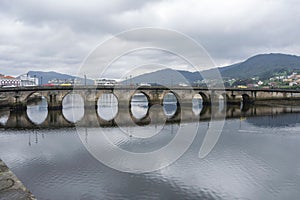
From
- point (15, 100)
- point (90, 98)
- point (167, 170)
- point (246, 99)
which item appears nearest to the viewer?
point (167, 170)

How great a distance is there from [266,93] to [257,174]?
55.6 meters

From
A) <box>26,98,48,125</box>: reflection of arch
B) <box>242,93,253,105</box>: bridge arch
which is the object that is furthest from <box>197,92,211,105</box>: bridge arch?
<box>26,98,48,125</box>: reflection of arch

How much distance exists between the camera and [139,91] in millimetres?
56906

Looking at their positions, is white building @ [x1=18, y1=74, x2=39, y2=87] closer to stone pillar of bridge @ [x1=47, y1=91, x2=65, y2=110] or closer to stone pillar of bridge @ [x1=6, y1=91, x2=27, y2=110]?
stone pillar of bridge @ [x1=6, y1=91, x2=27, y2=110]

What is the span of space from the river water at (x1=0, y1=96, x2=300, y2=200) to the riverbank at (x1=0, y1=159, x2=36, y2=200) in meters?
0.78

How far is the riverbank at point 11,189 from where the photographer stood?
11.1m

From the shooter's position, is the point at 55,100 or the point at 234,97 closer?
the point at 55,100

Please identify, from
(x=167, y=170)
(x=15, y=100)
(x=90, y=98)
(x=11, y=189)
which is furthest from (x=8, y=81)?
(x=167, y=170)

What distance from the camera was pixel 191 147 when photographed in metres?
22.2

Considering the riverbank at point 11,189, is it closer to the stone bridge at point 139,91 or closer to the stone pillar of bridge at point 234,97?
the stone bridge at point 139,91

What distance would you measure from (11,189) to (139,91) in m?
45.7

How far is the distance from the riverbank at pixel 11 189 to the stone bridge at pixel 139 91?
39.2 metres

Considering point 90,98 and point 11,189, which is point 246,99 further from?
point 11,189

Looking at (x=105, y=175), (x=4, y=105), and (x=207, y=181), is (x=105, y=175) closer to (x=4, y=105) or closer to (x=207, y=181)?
(x=207, y=181)
